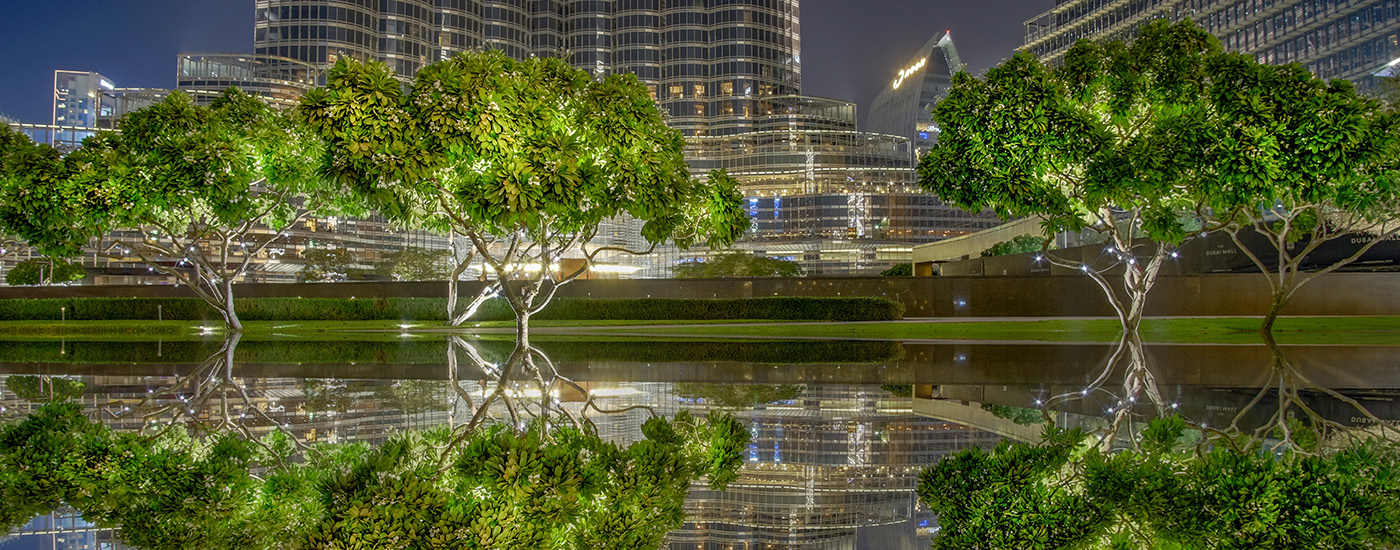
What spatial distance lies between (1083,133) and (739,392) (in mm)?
8995

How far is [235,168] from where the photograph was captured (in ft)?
72.1

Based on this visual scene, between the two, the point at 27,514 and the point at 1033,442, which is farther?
the point at 1033,442

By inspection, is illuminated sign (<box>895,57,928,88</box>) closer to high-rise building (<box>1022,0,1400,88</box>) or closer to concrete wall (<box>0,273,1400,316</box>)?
high-rise building (<box>1022,0,1400,88</box>)

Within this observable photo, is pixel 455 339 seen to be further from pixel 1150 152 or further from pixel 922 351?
pixel 1150 152

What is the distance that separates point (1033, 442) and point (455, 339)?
886 inches

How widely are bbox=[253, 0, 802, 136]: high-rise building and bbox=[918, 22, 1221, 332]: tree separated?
11047 cm

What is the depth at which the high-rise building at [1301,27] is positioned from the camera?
9212 centimetres

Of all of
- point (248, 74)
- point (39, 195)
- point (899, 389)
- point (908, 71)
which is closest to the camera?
point (899, 389)

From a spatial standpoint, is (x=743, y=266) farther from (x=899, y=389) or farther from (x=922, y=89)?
(x=922, y=89)

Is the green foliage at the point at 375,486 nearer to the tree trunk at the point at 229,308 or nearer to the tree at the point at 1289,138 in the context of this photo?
the tree at the point at 1289,138

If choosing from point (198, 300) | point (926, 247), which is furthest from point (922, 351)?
point (926, 247)

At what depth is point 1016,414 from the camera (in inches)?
399

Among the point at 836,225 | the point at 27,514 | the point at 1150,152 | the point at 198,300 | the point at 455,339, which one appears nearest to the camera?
the point at 27,514

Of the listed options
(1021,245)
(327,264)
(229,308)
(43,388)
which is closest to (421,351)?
(43,388)
